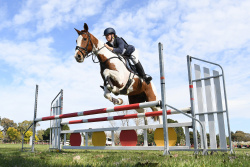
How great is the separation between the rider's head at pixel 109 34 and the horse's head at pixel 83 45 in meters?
0.45

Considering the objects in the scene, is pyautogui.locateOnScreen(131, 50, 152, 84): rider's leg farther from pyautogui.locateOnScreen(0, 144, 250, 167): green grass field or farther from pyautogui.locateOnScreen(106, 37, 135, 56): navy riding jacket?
pyautogui.locateOnScreen(0, 144, 250, 167): green grass field

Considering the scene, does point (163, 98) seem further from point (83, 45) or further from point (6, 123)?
point (6, 123)

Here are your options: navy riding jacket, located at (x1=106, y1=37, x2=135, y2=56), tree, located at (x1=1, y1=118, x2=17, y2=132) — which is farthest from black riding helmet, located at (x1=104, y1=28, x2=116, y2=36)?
tree, located at (x1=1, y1=118, x2=17, y2=132)

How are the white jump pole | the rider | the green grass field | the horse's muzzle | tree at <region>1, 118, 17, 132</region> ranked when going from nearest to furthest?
the green grass field
the white jump pole
the horse's muzzle
the rider
tree at <region>1, 118, 17, 132</region>

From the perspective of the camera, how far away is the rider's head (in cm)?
475

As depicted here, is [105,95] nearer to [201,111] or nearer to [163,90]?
[163,90]

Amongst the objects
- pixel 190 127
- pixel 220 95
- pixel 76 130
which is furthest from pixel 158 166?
pixel 76 130

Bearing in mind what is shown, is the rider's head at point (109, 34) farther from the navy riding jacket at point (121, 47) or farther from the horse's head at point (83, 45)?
the horse's head at point (83, 45)

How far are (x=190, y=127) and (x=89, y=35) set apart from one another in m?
2.68

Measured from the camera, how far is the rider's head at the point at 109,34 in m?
4.75

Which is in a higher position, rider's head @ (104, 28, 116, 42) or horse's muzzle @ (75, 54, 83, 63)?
rider's head @ (104, 28, 116, 42)

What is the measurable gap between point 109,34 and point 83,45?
0.71 metres

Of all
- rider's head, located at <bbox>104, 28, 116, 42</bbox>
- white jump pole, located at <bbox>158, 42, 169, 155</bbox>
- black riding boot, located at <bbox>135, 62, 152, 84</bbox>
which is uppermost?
rider's head, located at <bbox>104, 28, 116, 42</bbox>

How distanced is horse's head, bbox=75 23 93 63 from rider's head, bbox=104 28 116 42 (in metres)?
0.45
